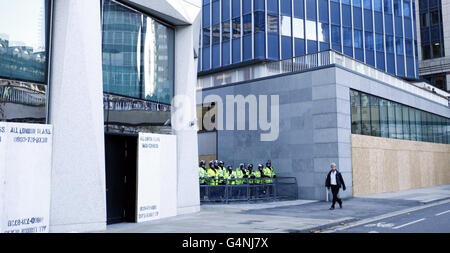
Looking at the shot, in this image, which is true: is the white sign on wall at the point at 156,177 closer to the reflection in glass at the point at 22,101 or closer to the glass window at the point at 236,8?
the reflection in glass at the point at 22,101

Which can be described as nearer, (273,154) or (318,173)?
(318,173)

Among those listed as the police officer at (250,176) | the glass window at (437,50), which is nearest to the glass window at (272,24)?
the police officer at (250,176)

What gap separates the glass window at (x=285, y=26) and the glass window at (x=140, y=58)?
17313mm

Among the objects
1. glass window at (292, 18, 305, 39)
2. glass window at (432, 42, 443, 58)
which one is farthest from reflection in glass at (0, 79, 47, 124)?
glass window at (432, 42, 443, 58)

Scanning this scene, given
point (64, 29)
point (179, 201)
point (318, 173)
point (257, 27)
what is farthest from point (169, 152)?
point (257, 27)

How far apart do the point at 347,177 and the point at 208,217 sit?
10.0 m

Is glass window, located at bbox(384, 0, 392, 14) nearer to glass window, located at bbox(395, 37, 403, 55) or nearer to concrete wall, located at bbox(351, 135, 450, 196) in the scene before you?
glass window, located at bbox(395, 37, 403, 55)

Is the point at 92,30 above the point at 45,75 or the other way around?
above

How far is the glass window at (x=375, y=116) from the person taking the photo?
23.9 metres

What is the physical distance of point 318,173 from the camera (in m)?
20.9

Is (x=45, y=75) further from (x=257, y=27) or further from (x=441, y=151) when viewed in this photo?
(x=441, y=151)

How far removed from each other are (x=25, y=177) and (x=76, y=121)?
1.82 meters

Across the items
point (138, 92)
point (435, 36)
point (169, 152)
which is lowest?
point (169, 152)

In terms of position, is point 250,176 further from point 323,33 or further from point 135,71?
point 323,33
